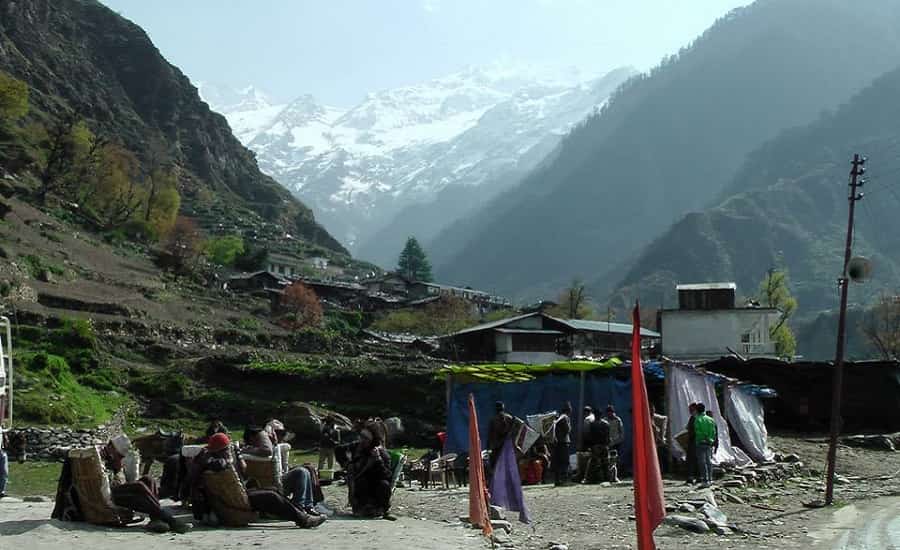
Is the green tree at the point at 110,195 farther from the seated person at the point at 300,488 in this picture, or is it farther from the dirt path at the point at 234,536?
the dirt path at the point at 234,536

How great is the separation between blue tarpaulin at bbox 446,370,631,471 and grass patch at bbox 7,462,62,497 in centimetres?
931

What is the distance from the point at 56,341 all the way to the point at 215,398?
7890 millimetres

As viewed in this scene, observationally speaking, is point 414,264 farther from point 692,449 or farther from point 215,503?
point 215,503

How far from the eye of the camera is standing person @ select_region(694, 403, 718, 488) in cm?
1884

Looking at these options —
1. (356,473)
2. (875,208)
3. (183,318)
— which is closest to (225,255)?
(183,318)

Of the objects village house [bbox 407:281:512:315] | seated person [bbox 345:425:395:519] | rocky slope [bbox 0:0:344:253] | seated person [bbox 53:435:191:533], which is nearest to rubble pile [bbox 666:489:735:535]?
seated person [bbox 345:425:395:519]

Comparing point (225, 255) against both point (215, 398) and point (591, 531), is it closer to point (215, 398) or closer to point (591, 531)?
point (215, 398)

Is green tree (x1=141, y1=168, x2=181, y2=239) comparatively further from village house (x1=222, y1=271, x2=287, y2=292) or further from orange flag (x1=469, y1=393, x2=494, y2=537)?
orange flag (x1=469, y1=393, x2=494, y2=537)

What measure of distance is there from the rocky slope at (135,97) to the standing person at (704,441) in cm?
12320

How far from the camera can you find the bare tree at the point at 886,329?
200 ft

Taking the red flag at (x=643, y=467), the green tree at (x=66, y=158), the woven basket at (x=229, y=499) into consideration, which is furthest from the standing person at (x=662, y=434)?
the green tree at (x=66, y=158)

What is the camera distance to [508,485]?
12508mm

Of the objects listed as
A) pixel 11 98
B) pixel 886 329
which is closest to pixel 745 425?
pixel 886 329

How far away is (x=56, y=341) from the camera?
45906 millimetres
